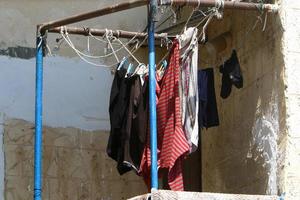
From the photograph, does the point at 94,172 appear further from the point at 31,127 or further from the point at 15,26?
the point at 15,26

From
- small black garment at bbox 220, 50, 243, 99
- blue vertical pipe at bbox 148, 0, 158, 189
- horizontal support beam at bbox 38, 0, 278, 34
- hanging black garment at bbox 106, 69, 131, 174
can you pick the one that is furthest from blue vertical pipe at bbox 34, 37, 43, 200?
small black garment at bbox 220, 50, 243, 99

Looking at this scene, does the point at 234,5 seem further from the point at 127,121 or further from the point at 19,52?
the point at 19,52

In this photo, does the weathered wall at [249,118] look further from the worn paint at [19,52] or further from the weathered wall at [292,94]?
the worn paint at [19,52]

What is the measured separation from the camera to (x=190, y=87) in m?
6.02

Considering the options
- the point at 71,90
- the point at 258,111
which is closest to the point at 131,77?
the point at 258,111

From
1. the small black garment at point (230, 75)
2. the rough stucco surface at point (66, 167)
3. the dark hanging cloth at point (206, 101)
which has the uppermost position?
the small black garment at point (230, 75)

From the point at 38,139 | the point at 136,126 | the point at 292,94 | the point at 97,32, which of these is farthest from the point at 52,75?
the point at 292,94

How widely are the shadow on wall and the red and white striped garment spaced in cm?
70

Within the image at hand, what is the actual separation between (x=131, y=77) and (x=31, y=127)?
1.68 m

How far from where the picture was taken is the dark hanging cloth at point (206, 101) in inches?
252

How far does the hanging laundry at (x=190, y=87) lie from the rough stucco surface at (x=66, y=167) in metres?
2.06

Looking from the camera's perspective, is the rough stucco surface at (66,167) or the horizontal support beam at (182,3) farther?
the rough stucco surface at (66,167)

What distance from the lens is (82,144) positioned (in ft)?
26.0

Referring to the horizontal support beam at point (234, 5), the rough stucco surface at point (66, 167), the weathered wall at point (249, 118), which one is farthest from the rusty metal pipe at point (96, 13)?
the rough stucco surface at point (66, 167)
